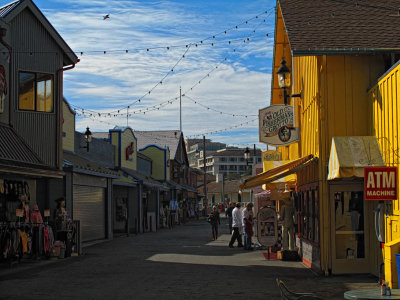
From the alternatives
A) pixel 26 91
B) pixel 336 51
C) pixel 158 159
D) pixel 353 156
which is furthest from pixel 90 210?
pixel 158 159

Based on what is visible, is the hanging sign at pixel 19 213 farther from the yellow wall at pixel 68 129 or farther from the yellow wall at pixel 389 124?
the yellow wall at pixel 389 124

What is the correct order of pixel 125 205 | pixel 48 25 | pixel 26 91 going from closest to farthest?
pixel 26 91
pixel 48 25
pixel 125 205

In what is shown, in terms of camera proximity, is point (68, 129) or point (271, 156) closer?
point (271, 156)

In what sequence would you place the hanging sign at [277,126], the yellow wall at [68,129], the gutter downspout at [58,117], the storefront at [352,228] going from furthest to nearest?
the yellow wall at [68,129], the gutter downspout at [58,117], the hanging sign at [277,126], the storefront at [352,228]

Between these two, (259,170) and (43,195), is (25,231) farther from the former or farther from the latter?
(259,170)

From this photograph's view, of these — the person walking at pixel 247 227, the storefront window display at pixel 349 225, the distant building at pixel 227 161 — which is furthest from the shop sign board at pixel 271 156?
the distant building at pixel 227 161

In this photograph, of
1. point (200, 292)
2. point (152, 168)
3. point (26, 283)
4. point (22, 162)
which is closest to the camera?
point (200, 292)

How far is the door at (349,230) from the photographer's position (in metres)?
13.6

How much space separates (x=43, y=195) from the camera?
832 inches

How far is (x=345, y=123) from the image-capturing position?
1365cm

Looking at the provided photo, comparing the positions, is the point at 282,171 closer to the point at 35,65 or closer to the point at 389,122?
the point at 389,122

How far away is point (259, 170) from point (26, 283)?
953 inches

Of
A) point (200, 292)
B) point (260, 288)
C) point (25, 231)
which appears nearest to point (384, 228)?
point (260, 288)

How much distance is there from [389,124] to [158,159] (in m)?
37.7
